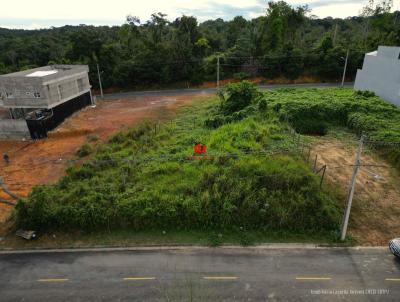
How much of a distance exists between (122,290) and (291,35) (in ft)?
224

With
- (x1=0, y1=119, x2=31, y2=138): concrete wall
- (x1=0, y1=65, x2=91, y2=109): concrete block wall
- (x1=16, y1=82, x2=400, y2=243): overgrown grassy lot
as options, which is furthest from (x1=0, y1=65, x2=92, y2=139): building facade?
(x1=16, y1=82, x2=400, y2=243): overgrown grassy lot

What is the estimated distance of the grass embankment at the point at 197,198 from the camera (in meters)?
15.5

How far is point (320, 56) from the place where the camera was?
181 ft

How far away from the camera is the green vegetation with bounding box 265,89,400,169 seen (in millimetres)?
27344

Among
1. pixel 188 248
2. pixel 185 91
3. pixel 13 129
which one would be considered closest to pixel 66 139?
pixel 13 129

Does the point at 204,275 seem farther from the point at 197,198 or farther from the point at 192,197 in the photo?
the point at 192,197

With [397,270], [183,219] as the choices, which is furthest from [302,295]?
[183,219]

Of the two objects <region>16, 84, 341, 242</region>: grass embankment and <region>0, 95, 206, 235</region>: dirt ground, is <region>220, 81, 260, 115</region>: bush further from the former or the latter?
<region>16, 84, 341, 242</region>: grass embankment

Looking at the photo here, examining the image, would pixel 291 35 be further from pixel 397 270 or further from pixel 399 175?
pixel 397 270

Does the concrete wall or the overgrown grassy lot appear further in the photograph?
the concrete wall

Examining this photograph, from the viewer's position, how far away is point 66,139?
103 ft

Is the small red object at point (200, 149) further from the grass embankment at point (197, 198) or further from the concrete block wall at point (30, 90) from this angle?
the concrete block wall at point (30, 90)

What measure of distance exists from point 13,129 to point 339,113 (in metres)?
38.0

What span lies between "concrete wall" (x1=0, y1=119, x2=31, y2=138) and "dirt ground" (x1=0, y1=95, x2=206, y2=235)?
38.5 inches
